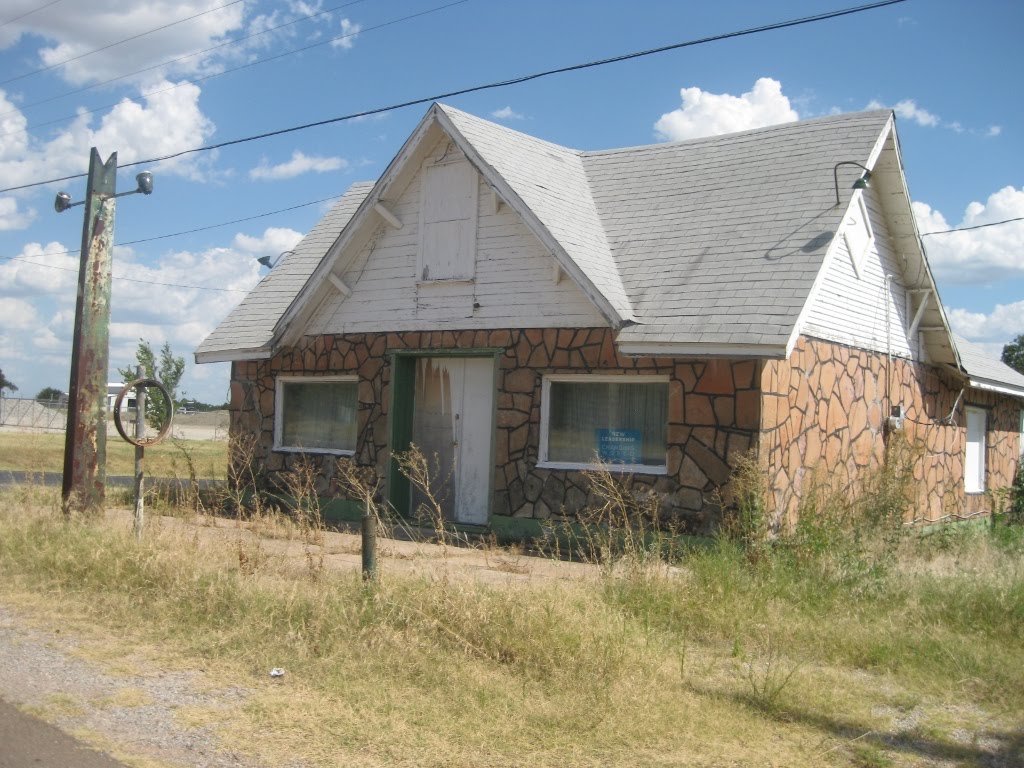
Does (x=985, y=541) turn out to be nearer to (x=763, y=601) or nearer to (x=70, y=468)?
(x=763, y=601)

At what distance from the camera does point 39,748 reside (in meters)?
5.27

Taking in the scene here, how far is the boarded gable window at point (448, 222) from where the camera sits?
14164 millimetres

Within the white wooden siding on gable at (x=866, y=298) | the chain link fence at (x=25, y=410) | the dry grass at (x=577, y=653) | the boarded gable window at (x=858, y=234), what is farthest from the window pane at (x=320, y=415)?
the chain link fence at (x=25, y=410)

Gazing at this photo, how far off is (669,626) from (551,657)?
163 cm

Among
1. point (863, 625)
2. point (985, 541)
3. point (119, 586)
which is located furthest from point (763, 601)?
point (985, 541)

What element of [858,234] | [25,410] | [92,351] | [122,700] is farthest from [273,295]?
[25,410]

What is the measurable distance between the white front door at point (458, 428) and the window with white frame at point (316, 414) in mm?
1276

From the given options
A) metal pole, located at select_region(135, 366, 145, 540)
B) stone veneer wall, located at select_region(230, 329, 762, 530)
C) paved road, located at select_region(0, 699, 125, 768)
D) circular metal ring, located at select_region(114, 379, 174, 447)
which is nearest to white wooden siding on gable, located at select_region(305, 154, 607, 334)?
stone veneer wall, located at select_region(230, 329, 762, 530)

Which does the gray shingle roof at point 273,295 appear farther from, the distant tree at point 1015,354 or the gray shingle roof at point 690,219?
the distant tree at point 1015,354

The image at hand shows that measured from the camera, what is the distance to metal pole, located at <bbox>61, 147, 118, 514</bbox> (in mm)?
11820

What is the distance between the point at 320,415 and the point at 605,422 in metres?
5.17

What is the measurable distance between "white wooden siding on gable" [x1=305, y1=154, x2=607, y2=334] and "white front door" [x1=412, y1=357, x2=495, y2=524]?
0.65 m

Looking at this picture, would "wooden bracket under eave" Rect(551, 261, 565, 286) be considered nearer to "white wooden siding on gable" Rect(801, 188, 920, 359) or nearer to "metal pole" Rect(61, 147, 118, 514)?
"white wooden siding on gable" Rect(801, 188, 920, 359)

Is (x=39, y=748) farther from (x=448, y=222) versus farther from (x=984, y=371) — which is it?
(x=984, y=371)
